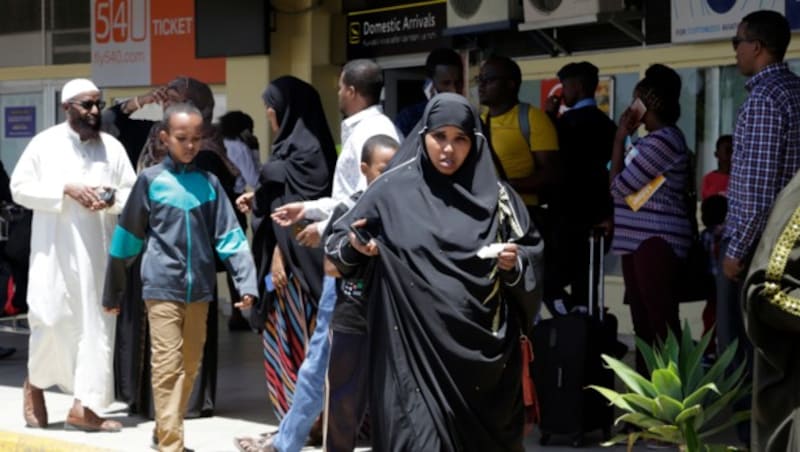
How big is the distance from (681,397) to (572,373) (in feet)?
7.07

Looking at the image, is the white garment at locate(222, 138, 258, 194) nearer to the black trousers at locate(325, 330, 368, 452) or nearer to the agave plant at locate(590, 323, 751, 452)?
the black trousers at locate(325, 330, 368, 452)

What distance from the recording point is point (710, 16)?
10852 millimetres

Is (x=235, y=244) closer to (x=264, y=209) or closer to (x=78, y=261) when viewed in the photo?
(x=264, y=209)

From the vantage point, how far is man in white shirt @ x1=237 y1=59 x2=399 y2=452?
7012 mm

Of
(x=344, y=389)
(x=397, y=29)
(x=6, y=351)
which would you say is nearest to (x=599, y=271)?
(x=344, y=389)

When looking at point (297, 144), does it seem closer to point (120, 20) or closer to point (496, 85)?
point (496, 85)

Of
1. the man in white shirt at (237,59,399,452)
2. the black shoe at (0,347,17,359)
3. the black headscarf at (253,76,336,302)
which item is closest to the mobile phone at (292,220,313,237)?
the man in white shirt at (237,59,399,452)

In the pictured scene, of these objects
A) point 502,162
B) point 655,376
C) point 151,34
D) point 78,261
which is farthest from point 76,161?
point 151,34

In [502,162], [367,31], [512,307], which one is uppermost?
[367,31]

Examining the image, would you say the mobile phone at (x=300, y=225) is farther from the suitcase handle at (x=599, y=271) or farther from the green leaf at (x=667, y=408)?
the green leaf at (x=667, y=408)

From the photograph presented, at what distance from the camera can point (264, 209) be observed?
784cm

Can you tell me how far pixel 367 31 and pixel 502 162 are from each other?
5651mm

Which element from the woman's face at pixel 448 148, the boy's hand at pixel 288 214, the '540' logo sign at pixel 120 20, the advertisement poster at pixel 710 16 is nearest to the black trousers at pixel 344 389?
the boy's hand at pixel 288 214

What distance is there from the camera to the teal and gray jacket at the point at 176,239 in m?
7.45
